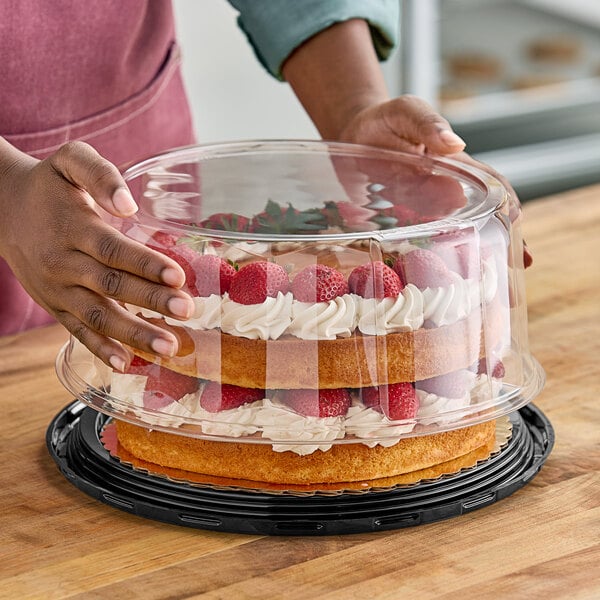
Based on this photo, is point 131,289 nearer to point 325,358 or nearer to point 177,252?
point 177,252

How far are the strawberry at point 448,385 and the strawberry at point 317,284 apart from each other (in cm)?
12

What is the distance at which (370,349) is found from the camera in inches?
39.5

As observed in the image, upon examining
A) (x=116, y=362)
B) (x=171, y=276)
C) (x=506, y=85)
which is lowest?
(x=506, y=85)

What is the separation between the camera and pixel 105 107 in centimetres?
159

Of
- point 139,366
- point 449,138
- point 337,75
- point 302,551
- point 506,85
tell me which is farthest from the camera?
point 506,85

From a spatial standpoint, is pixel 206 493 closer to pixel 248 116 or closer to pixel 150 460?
pixel 150 460

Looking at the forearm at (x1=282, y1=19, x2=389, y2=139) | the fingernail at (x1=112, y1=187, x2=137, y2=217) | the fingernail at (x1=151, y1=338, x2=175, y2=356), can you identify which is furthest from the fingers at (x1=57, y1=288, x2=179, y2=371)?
the forearm at (x1=282, y1=19, x2=389, y2=139)

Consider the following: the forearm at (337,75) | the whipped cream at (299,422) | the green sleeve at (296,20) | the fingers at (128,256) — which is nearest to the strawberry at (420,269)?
the whipped cream at (299,422)

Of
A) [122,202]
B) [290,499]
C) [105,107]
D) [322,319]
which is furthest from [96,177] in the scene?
[105,107]

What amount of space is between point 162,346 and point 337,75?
67 cm

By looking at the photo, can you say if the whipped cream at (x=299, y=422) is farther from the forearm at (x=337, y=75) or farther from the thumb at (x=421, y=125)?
the forearm at (x=337, y=75)

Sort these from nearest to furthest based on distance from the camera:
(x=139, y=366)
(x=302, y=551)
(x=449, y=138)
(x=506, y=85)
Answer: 1. (x=302, y=551)
2. (x=139, y=366)
3. (x=449, y=138)
4. (x=506, y=85)

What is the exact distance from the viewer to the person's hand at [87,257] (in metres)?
0.98

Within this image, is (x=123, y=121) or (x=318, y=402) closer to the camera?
(x=318, y=402)
